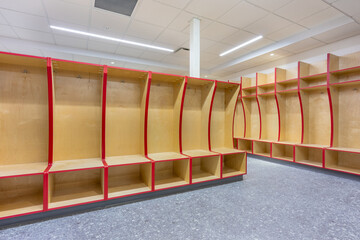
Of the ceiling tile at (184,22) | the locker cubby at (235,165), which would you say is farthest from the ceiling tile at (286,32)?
the locker cubby at (235,165)

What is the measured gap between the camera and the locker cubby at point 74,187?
2367 mm

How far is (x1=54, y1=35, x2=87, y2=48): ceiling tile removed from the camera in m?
4.94

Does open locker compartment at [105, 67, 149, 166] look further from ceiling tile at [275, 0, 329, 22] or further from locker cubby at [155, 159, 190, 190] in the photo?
ceiling tile at [275, 0, 329, 22]

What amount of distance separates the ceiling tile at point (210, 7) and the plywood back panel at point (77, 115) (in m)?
2.24

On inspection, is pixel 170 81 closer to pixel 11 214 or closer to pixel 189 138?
pixel 189 138

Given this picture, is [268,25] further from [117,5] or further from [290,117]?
[117,5]

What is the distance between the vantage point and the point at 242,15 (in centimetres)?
384

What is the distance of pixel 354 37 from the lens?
4.27 m

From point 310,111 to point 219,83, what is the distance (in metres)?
3.12

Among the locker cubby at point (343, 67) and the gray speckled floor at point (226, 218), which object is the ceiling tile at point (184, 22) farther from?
the gray speckled floor at point (226, 218)

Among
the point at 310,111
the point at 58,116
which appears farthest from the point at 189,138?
the point at 310,111

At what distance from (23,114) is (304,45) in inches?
247

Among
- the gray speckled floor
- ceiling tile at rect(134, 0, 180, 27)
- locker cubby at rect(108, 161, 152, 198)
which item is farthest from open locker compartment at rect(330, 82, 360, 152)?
locker cubby at rect(108, 161, 152, 198)

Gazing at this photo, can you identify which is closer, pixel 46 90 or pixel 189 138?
pixel 46 90
